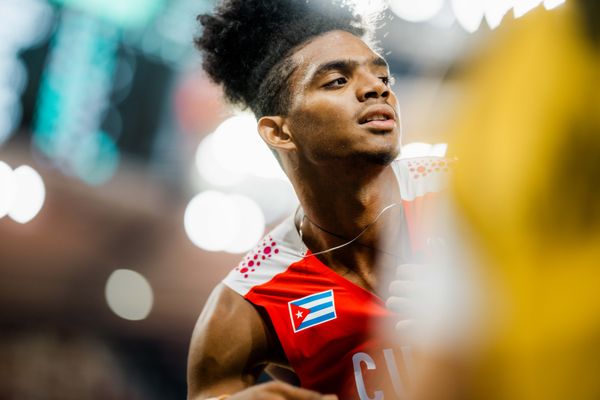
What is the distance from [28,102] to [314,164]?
878cm

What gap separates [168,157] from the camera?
11.3 metres

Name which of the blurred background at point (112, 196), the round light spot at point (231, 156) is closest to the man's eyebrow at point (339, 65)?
the blurred background at point (112, 196)

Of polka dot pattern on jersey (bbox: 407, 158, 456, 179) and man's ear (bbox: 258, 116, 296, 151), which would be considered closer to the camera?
polka dot pattern on jersey (bbox: 407, 158, 456, 179)

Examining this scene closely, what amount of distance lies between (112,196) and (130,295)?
2.49m

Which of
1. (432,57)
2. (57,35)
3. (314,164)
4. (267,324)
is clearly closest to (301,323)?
(267,324)

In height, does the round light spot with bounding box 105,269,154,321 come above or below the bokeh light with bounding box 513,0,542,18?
above

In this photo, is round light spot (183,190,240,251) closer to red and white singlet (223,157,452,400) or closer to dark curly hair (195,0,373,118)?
dark curly hair (195,0,373,118)

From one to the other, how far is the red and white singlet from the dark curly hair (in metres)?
0.78

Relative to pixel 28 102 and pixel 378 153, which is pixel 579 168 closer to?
pixel 378 153

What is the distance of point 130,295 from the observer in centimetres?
1274

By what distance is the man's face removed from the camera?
270 centimetres

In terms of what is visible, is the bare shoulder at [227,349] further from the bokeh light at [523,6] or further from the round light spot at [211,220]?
the round light spot at [211,220]

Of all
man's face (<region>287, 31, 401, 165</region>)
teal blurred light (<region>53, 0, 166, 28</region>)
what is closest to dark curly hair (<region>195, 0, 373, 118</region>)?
man's face (<region>287, 31, 401, 165</region>)

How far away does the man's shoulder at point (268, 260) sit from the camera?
120 inches
